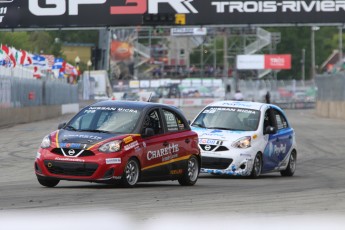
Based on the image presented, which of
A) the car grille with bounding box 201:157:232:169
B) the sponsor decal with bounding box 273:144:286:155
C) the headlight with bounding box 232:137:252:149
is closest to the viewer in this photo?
the car grille with bounding box 201:157:232:169

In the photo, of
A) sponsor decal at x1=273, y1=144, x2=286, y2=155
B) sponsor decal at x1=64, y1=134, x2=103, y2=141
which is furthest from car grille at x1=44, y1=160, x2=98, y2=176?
sponsor decal at x1=273, y1=144, x2=286, y2=155

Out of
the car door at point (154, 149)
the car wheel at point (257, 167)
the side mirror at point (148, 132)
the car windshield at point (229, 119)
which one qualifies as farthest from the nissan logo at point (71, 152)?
the car windshield at point (229, 119)

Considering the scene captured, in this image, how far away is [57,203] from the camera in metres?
13.1

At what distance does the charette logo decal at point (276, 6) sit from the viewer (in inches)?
1833

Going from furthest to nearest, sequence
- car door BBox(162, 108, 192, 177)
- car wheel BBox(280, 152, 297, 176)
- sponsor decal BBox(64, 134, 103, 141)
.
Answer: car wheel BBox(280, 152, 297, 176) → car door BBox(162, 108, 192, 177) → sponsor decal BBox(64, 134, 103, 141)

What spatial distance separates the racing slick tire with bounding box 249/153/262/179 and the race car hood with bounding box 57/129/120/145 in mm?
4928

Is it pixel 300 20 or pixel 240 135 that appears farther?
Result: pixel 300 20

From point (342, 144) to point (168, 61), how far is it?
109m

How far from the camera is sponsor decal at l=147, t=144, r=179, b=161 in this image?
16.4 meters

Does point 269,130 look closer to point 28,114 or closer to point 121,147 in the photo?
point 121,147

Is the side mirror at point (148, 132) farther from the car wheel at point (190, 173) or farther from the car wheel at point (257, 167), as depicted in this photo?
the car wheel at point (257, 167)

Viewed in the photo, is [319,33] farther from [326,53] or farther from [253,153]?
[253,153]

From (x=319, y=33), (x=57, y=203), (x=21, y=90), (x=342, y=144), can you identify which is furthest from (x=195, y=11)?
(x=319, y=33)

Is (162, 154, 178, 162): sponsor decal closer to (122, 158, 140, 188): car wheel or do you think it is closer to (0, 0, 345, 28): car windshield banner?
(122, 158, 140, 188): car wheel
